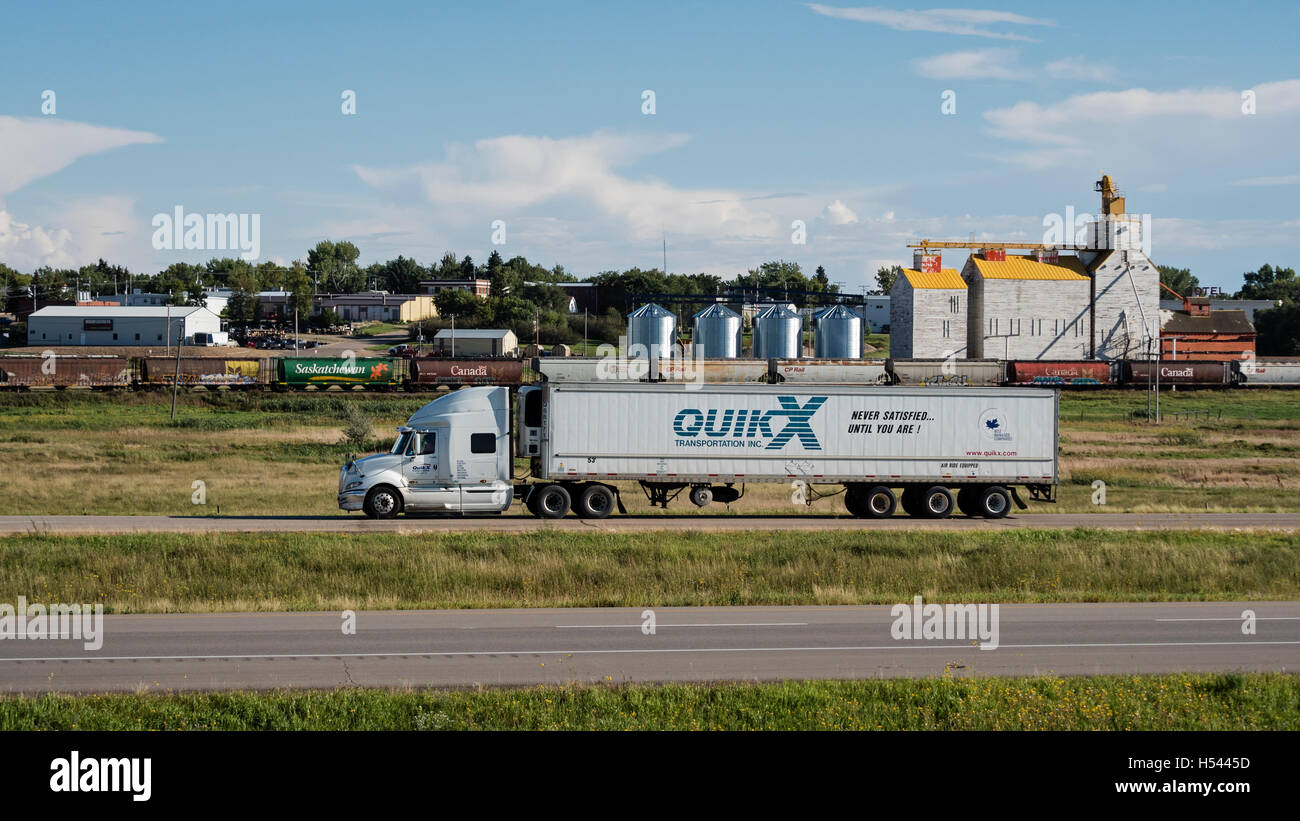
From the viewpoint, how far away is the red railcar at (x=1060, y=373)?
89.4 metres

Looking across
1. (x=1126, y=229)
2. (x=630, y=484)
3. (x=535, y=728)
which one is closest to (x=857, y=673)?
(x=535, y=728)

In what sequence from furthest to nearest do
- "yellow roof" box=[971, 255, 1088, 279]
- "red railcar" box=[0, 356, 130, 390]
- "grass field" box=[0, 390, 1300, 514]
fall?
"yellow roof" box=[971, 255, 1088, 279]
"red railcar" box=[0, 356, 130, 390]
"grass field" box=[0, 390, 1300, 514]

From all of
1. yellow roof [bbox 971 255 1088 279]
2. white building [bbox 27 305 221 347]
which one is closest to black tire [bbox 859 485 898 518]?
yellow roof [bbox 971 255 1088 279]

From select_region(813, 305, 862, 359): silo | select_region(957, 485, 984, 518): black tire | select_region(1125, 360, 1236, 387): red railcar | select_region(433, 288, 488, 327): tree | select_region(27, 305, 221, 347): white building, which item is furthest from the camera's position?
select_region(433, 288, 488, 327): tree

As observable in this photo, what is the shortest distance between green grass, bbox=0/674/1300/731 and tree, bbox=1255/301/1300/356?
138 meters

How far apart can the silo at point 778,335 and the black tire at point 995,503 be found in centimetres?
5096

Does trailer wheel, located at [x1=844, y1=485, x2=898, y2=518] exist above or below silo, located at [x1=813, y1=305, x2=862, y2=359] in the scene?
below

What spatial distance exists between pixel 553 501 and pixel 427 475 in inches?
150

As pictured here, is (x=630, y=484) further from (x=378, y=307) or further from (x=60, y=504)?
(x=378, y=307)

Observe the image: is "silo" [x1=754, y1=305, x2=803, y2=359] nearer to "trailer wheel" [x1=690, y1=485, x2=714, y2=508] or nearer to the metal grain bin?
the metal grain bin

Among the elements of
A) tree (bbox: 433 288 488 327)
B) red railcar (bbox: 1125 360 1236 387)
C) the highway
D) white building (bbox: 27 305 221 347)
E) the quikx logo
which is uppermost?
tree (bbox: 433 288 488 327)

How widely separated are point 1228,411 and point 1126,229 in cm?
2734

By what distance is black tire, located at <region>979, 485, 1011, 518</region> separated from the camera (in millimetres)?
34750

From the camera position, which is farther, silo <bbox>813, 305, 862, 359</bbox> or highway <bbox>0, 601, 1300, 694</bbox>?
silo <bbox>813, 305, 862, 359</bbox>
